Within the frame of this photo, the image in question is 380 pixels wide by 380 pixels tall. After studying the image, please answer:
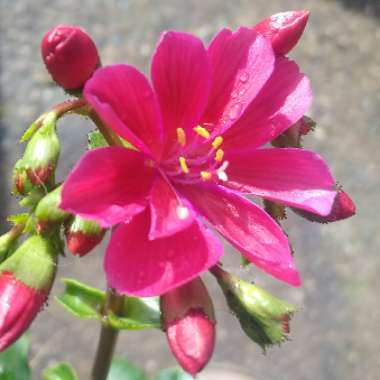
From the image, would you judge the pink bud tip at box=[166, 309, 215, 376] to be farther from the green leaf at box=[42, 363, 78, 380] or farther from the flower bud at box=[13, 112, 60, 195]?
the green leaf at box=[42, 363, 78, 380]

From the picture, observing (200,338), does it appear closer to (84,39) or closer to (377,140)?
(84,39)

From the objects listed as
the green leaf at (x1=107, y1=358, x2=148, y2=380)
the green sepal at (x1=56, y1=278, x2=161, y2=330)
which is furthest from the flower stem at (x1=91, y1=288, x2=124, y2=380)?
the green leaf at (x1=107, y1=358, x2=148, y2=380)

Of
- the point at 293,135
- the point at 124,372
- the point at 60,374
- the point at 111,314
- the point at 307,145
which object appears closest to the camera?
the point at 293,135

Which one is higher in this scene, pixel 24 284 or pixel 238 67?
pixel 238 67

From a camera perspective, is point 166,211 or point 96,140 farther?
point 96,140

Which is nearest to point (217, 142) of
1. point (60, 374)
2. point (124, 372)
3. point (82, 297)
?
point (82, 297)

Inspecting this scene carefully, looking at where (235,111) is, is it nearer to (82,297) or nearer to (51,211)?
(51,211)

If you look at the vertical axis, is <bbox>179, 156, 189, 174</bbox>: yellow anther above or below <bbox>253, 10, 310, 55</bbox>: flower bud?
below

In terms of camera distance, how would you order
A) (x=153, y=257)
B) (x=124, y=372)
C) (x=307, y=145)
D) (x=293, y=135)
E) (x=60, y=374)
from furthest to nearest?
(x=307, y=145) < (x=124, y=372) < (x=60, y=374) < (x=293, y=135) < (x=153, y=257)
